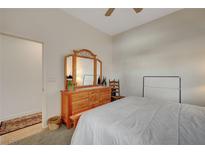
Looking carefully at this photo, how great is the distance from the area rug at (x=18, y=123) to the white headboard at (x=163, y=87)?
3149mm

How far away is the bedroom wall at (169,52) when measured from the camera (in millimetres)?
2311

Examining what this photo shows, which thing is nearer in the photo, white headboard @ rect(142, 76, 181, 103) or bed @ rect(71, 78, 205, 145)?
bed @ rect(71, 78, 205, 145)

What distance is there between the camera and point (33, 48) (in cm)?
306

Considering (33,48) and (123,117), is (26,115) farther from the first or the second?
(123,117)

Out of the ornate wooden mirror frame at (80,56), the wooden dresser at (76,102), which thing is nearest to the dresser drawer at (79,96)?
the wooden dresser at (76,102)

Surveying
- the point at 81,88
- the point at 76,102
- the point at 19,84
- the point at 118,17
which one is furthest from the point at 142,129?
the point at 19,84

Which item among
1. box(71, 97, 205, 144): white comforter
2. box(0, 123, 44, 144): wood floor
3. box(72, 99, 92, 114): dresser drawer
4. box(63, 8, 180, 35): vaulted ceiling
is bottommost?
box(0, 123, 44, 144): wood floor

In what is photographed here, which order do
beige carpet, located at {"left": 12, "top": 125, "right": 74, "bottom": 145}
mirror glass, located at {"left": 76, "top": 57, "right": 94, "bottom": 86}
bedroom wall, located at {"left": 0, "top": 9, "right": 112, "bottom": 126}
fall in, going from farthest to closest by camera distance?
mirror glass, located at {"left": 76, "top": 57, "right": 94, "bottom": 86}, bedroom wall, located at {"left": 0, "top": 9, "right": 112, "bottom": 126}, beige carpet, located at {"left": 12, "top": 125, "right": 74, "bottom": 145}

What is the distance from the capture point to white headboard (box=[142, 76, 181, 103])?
2604mm

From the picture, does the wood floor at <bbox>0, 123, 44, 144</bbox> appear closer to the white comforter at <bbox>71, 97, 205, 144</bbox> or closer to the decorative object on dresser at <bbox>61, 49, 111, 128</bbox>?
the decorative object on dresser at <bbox>61, 49, 111, 128</bbox>

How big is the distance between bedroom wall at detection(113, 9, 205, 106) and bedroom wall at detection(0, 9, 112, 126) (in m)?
1.66

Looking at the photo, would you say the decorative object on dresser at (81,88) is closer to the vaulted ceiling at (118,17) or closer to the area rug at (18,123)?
the area rug at (18,123)

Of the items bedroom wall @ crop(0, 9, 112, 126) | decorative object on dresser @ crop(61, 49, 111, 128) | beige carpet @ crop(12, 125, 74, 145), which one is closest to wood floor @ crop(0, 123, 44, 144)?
beige carpet @ crop(12, 125, 74, 145)
